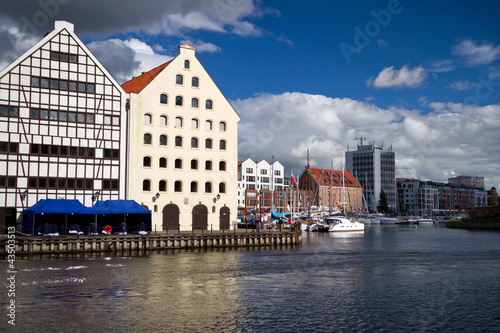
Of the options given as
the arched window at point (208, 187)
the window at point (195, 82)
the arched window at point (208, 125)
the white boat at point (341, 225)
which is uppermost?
the window at point (195, 82)

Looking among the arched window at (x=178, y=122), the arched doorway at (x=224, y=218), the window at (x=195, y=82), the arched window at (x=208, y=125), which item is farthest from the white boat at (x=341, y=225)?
the window at (x=195, y=82)

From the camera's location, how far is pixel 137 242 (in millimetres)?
53344

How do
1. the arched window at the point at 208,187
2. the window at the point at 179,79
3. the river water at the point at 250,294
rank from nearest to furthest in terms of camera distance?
the river water at the point at 250,294 < the window at the point at 179,79 < the arched window at the point at 208,187

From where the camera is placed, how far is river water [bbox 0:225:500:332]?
23.2m

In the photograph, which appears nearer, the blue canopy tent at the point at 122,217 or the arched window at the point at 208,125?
the blue canopy tent at the point at 122,217

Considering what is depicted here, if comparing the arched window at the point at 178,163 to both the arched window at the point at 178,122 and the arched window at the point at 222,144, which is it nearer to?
the arched window at the point at 178,122

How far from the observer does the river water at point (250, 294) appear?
915 inches

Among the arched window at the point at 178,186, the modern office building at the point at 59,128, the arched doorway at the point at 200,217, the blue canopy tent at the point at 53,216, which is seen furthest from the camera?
the arched doorway at the point at 200,217

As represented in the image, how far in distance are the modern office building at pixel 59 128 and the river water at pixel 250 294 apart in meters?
13.1

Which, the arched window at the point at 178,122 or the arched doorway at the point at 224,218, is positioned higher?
the arched window at the point at 178,122

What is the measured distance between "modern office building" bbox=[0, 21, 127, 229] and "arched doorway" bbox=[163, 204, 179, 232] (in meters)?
6.27

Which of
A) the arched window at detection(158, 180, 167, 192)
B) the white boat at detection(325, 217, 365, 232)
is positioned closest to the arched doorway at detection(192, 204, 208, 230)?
the arched window at detection(158, 180, 167, 192)

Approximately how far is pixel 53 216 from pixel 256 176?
10769cm

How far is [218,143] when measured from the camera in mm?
70188
